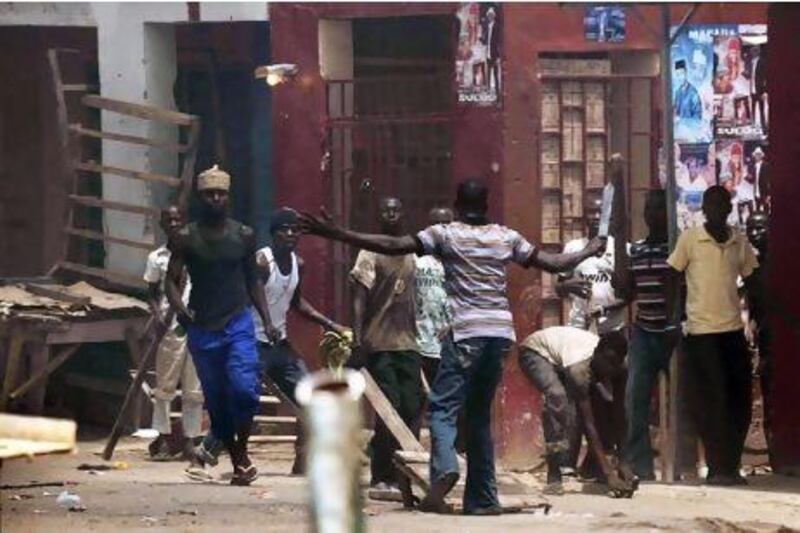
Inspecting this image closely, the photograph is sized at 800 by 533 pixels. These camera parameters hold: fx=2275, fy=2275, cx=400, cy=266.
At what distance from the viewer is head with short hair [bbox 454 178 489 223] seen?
36.0ft

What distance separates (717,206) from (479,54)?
313cm

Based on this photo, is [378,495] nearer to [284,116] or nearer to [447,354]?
[447,354]

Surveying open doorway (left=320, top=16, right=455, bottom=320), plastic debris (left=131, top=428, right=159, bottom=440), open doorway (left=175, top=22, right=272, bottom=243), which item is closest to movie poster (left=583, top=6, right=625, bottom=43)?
open doorway (left=320, top=16, right=455, bottom=320)

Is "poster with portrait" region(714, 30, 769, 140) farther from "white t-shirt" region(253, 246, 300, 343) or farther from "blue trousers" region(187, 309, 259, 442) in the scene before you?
"blue trousers" region(187, 309, 259, 442)

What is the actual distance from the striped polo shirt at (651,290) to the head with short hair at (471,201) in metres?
2.11

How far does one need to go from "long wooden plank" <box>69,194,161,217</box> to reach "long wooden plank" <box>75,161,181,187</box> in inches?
8.1

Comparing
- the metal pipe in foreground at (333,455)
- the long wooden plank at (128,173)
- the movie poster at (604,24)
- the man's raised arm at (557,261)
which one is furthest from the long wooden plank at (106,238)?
the metal pipe in foreground at (333,455)

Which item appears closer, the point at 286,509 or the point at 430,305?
the point at 286,509

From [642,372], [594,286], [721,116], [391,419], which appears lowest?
[391,419]

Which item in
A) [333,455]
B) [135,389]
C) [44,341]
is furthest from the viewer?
[44,341]

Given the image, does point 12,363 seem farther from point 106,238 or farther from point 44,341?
point 106,238

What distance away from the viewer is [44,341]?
15898 millimetres

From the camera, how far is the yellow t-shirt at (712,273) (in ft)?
42.4

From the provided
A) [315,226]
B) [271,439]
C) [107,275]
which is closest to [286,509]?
[315,226]
